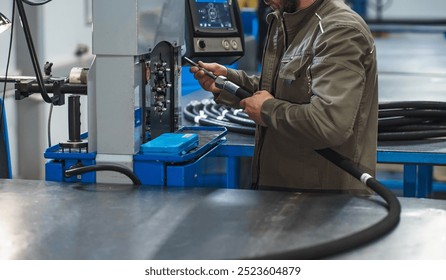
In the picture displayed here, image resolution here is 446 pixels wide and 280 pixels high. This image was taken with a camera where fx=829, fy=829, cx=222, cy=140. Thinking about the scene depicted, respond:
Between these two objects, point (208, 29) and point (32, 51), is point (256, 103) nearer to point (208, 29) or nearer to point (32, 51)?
point (32, 51)

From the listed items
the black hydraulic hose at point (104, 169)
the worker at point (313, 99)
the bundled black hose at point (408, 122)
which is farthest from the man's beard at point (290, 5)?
the bundled black hose at point (408, 122)

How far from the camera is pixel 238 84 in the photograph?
2.62 metres

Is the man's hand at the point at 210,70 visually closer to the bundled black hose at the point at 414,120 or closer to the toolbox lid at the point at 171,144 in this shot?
the toolbox lid at the point at 171,144

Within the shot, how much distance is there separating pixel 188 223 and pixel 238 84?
904mm

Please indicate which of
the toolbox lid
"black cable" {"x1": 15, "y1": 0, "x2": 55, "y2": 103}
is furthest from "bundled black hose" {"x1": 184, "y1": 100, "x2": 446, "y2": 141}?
"black cable" {"x1": 15, "y1": 0, "x2": 55, "y2": 103}

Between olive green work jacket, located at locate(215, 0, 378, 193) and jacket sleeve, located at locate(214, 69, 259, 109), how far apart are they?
0.19 metres

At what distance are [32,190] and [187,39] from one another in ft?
3.28

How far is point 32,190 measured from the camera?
2.09m

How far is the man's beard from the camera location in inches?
89.2

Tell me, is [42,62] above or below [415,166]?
above

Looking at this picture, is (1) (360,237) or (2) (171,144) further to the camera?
(2) (171,144)

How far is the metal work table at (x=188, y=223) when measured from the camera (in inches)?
64.0

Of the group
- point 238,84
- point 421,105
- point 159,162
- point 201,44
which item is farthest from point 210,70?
point 421,105

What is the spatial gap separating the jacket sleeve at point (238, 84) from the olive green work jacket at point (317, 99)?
0.19 meters
